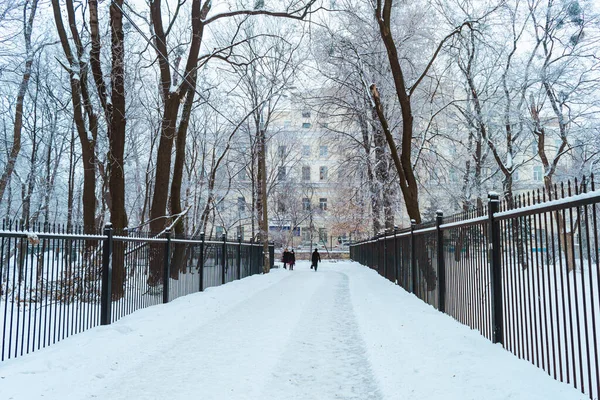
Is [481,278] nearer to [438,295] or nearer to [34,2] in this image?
[438,295]

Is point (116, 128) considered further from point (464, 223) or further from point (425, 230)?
point (464, 223)

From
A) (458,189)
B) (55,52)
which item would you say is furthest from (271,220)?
(55,52)

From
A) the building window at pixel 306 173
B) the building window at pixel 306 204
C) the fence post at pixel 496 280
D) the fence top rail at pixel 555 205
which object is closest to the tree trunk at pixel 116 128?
the fence post at pixel 496 280

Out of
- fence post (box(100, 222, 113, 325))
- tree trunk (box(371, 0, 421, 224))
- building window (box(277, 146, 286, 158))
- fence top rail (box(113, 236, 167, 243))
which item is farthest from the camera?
building window (box(277, 146, 286, 158))

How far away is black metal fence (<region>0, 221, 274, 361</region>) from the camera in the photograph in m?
5.80

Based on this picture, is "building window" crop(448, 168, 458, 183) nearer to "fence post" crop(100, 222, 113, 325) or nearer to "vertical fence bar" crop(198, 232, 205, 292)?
"vertical fence bar" crop(198, 232, 205, 292)

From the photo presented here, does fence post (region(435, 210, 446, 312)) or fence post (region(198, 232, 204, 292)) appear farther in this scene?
fence post (region(198, 232, 204, 292))

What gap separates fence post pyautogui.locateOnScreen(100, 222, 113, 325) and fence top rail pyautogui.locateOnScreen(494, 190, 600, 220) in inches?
227

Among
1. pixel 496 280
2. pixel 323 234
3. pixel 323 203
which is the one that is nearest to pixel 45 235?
pixel 496 280

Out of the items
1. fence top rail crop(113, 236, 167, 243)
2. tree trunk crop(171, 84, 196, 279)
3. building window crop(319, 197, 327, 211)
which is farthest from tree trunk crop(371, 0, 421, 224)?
building window crop(319, 197, 327, 211)

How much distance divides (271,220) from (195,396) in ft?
151

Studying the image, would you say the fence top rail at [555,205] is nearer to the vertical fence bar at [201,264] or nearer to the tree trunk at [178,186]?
the tree trunk at [178,186]

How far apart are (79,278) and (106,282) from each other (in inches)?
15.8

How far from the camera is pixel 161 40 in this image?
13.8 m
